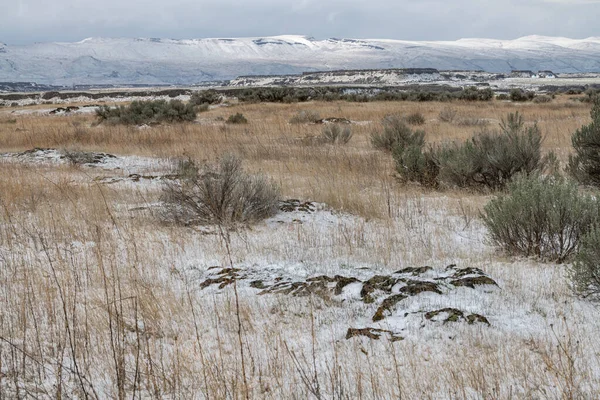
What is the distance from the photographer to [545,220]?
4.45 metres

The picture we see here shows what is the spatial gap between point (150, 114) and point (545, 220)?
1917 centimetres

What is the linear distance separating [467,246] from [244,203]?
2.66 metres

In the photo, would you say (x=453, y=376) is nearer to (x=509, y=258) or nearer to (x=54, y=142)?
(x=509, y=258)

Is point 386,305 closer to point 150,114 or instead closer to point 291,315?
point 291,315

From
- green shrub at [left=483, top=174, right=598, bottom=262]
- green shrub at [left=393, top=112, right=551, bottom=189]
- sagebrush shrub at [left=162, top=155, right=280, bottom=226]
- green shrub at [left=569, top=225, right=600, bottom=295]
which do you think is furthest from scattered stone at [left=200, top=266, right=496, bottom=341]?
green shrub at [left=393, top=112, right=551, bottom=189]

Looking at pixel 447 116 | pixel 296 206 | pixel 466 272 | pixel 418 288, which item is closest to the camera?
pixel 418 288

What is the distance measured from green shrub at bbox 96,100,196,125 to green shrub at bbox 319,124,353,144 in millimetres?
8293

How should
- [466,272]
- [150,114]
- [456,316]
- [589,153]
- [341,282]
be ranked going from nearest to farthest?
[456,316], [341,282], [466,272], [589,153], [150,114]

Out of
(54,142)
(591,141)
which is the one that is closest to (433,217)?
(591,141)

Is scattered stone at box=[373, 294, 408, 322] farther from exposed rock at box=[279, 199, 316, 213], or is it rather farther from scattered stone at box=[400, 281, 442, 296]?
exposed rock at box=[279, 199, 316, 213]

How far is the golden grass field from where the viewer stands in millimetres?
2473

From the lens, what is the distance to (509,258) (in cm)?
453

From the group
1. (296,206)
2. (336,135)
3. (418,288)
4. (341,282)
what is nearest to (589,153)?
(296,206)

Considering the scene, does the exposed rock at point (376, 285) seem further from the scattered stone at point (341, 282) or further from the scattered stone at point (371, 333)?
the scattered stone at point (371, 333)
